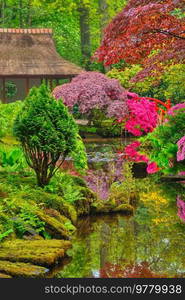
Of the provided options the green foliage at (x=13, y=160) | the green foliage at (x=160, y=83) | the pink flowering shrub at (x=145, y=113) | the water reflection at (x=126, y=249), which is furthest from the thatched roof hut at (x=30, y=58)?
the water reflection at (x=126, y=249)

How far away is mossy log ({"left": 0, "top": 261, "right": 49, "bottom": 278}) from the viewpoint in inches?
291

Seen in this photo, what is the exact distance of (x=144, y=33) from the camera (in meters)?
14.4

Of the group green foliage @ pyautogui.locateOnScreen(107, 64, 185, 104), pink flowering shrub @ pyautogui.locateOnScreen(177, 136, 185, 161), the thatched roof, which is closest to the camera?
pink flowering shrub @ pyautogui.locateOnScreen(177, 136, 185, 161)

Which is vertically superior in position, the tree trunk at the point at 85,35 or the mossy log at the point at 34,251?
the mossy log at the point at 34,251

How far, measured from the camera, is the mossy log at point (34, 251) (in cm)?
787

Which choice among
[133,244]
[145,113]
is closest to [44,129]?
[133,244]

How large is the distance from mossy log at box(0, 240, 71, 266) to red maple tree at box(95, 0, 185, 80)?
21.4 ft

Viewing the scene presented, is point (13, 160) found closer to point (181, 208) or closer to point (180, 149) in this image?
point (181, 208)

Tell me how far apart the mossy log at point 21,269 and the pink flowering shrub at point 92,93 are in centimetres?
1974

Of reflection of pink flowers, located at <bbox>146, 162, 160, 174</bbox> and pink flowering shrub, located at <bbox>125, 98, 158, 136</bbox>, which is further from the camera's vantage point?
pink flowering shrub, located at <bbox>125, 98, 158, 136</bbox>

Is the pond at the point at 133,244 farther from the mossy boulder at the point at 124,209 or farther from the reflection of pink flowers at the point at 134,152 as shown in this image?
the reflection of pink flowers at the point at 134,152

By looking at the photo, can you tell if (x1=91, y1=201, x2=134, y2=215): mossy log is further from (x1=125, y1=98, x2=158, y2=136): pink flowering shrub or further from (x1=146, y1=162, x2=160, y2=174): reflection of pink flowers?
(x1=125, y1=98, x2=158, y2=136): pink flowering shrub

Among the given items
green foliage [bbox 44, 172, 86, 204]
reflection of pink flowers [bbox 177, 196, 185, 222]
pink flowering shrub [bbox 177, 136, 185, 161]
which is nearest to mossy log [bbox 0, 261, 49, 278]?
green foliage [bbox 44, 172, 86, 204]

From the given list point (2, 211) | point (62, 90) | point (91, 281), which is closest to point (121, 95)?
point (62, 90)
